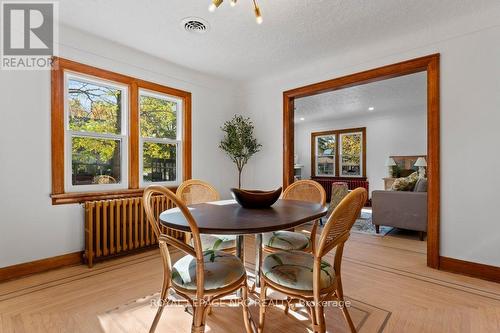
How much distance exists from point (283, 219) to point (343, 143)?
6982 mm

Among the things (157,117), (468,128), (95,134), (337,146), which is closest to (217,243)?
(95,134)

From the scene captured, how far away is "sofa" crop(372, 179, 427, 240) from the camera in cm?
374

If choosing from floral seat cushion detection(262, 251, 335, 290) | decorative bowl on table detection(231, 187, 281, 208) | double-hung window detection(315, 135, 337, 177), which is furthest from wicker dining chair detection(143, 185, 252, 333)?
double-hung window detection(315, 135, 337, 177)

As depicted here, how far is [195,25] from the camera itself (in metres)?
2.63

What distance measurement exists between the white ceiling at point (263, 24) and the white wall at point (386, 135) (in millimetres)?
4500

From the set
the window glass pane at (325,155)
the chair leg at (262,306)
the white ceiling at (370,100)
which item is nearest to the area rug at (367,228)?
the white ceiling at (370,100)

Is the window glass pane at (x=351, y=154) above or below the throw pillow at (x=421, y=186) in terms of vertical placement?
above

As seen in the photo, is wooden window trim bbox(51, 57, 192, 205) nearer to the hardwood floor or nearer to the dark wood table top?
the hardwood floor

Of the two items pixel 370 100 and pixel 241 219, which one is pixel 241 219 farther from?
pixel 370 100

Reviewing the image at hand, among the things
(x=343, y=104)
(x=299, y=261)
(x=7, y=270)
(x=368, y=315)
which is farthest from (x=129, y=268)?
→ (x=343, y=104)

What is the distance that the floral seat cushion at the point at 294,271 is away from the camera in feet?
4.61

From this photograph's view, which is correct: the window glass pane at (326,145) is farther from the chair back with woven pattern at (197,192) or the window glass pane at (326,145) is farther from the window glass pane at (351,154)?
the chair back with woven pattern at (197,192)

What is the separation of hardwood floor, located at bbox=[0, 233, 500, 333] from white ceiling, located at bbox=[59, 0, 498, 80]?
2510 millimetres

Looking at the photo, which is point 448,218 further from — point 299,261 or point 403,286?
point 299,261
